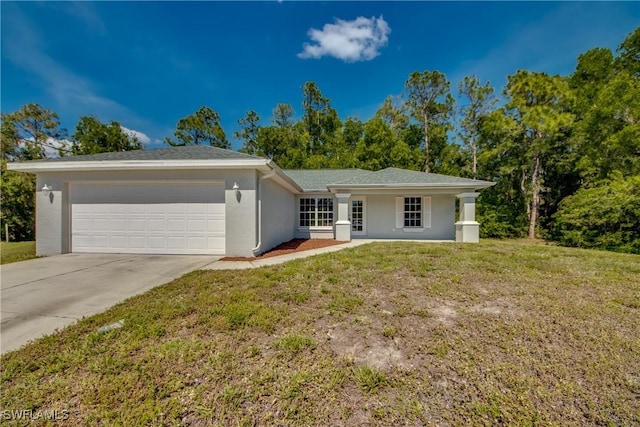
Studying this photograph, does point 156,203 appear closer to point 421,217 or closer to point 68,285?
point 68,285

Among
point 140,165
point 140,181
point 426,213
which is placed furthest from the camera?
point 426,213

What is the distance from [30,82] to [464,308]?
770 inches

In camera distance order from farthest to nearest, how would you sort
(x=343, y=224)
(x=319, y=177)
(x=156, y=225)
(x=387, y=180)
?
(x=319, y=177) → (x=387, y=180) → (x=343, y=224) → (x=156, y=225)

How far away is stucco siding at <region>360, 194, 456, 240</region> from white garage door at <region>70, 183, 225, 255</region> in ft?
22.4

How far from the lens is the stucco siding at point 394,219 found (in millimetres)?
12109

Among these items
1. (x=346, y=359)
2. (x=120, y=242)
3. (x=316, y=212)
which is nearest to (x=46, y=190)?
(x=120, y=242)

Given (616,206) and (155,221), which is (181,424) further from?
(616,206)

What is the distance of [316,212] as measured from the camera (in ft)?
42.5

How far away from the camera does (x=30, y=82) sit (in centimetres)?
1180

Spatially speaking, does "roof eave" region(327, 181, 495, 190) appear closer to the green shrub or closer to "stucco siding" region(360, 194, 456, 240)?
"stucco siding" region(360, 194, 456, 240)

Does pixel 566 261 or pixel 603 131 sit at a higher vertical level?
pixel 603 131

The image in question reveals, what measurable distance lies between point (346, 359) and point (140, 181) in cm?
844

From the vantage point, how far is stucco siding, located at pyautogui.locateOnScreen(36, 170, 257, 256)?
7551mm

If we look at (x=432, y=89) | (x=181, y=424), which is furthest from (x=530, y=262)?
(x=432, y=89)
